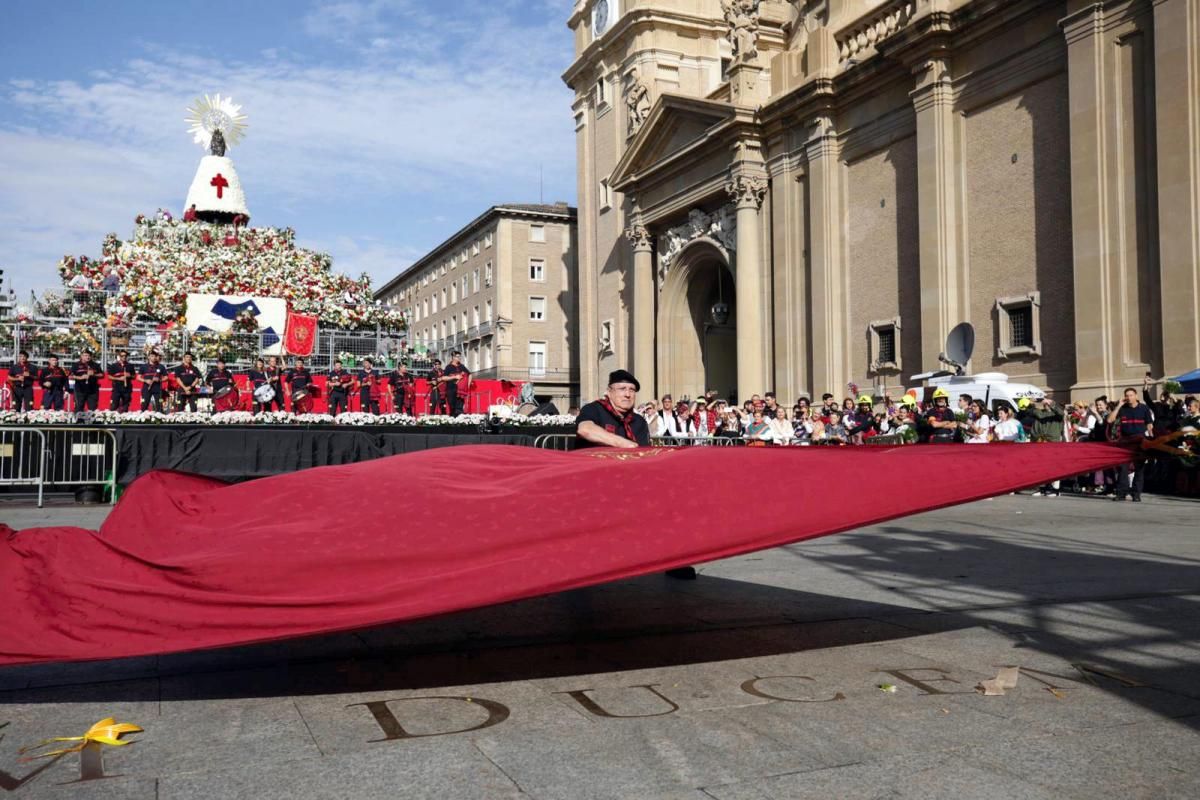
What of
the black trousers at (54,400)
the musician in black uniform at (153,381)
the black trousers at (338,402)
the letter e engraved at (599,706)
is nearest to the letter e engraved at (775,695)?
the letter e engraved at (599,706)

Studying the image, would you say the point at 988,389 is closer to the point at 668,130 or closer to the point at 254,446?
the point at 254,446

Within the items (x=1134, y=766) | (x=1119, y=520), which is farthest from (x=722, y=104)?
(x=1134, y=766)

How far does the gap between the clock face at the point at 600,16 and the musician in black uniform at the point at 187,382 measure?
98.8 ft

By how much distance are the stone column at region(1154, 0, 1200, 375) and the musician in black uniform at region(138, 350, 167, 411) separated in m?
22.5

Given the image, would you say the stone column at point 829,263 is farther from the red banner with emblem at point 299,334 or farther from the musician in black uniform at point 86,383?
the musician in black uniform at point 86,383

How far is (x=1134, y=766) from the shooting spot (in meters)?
3.84

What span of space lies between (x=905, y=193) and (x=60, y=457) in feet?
73.0

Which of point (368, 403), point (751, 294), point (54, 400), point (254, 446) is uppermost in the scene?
point (751, 294)

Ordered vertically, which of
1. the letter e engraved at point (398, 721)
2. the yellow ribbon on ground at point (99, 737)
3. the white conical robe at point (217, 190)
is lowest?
the letter e engraved at point (398, 721)

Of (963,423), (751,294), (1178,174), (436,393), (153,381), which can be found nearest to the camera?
(963,423)

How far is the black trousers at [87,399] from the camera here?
2385 centimetres

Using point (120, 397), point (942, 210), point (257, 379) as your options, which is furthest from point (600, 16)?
point (120, 397)

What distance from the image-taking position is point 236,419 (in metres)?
20.9

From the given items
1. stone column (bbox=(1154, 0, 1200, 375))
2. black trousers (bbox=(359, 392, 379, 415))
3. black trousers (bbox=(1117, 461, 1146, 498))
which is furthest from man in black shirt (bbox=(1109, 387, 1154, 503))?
black trousers (bbox=(359, 392, 379, 415))
